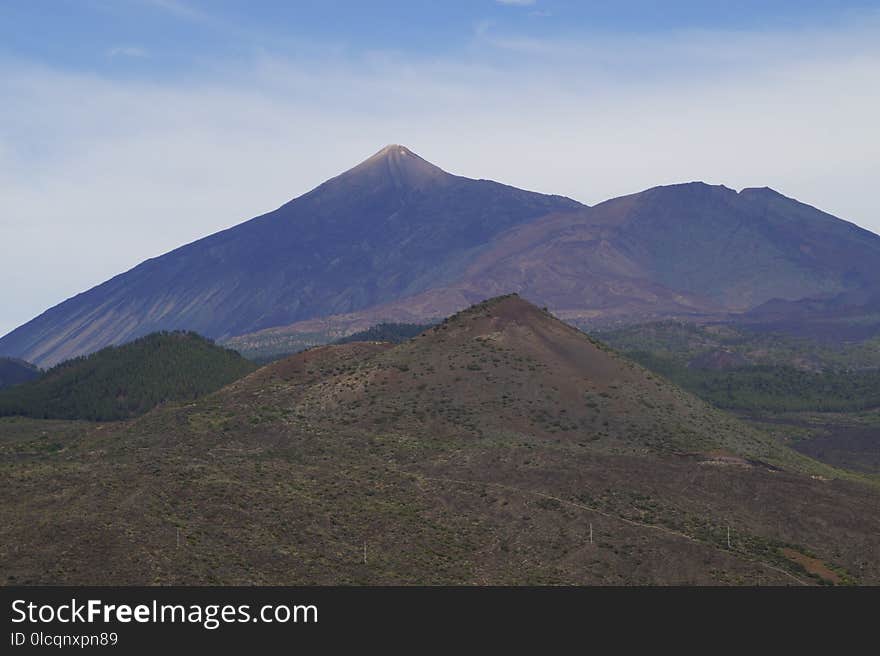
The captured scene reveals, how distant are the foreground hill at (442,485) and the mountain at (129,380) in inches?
1225

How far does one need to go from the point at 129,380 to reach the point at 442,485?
312 ft

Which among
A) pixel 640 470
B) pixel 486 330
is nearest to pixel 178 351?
pixel 486 330

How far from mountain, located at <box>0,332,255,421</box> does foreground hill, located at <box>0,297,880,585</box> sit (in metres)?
31.1

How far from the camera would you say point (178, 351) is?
179375mm

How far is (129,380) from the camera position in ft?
554

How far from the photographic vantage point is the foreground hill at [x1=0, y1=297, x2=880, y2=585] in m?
66.1

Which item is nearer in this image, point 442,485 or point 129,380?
point 442,485

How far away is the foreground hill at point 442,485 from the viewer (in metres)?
66.1

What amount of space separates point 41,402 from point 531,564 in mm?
114045

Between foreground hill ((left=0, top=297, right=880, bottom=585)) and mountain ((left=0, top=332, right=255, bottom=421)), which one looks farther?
mountain ((left=0, top=332, right=255, bottom=421))

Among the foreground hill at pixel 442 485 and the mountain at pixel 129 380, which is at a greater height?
the mountain at pixel 129 380

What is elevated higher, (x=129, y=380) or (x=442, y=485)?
(x=129, y=380)
